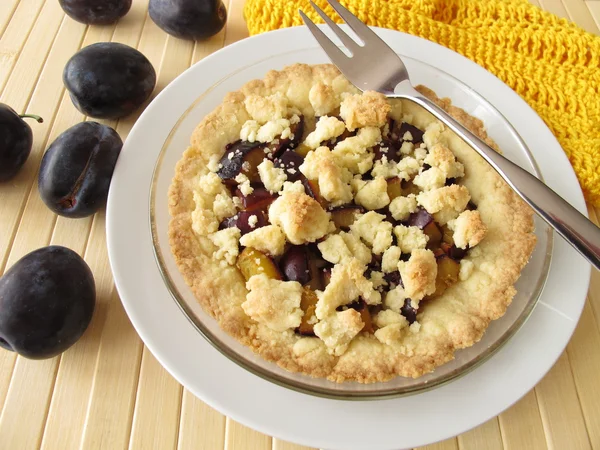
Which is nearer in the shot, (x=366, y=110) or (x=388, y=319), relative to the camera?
(x=388, y=319)

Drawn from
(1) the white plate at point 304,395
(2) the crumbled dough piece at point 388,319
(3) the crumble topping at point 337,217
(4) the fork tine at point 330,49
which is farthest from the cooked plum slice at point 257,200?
(4) the fork tine at point 330,49

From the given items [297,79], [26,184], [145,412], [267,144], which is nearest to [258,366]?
[145,412]

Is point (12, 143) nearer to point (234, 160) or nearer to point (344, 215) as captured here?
point (234, 160)

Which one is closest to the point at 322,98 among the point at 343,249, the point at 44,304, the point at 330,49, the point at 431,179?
the point at 330,49

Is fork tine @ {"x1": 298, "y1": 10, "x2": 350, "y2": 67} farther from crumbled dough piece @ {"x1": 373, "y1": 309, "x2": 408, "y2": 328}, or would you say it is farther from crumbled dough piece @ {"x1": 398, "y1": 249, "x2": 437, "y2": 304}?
crumbled dough piece @ {"x1": 373, "y1": 309, "x2": 408, "y2": 328}

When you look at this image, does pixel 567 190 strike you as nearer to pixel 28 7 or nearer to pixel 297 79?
pixel 297 79

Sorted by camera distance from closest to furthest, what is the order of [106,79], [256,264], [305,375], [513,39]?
[305,375] < [256,264] < [106,79] < [513,39]

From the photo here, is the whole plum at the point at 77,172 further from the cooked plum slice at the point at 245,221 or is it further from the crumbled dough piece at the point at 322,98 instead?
the crumbled dough piece at the point at 322,98
